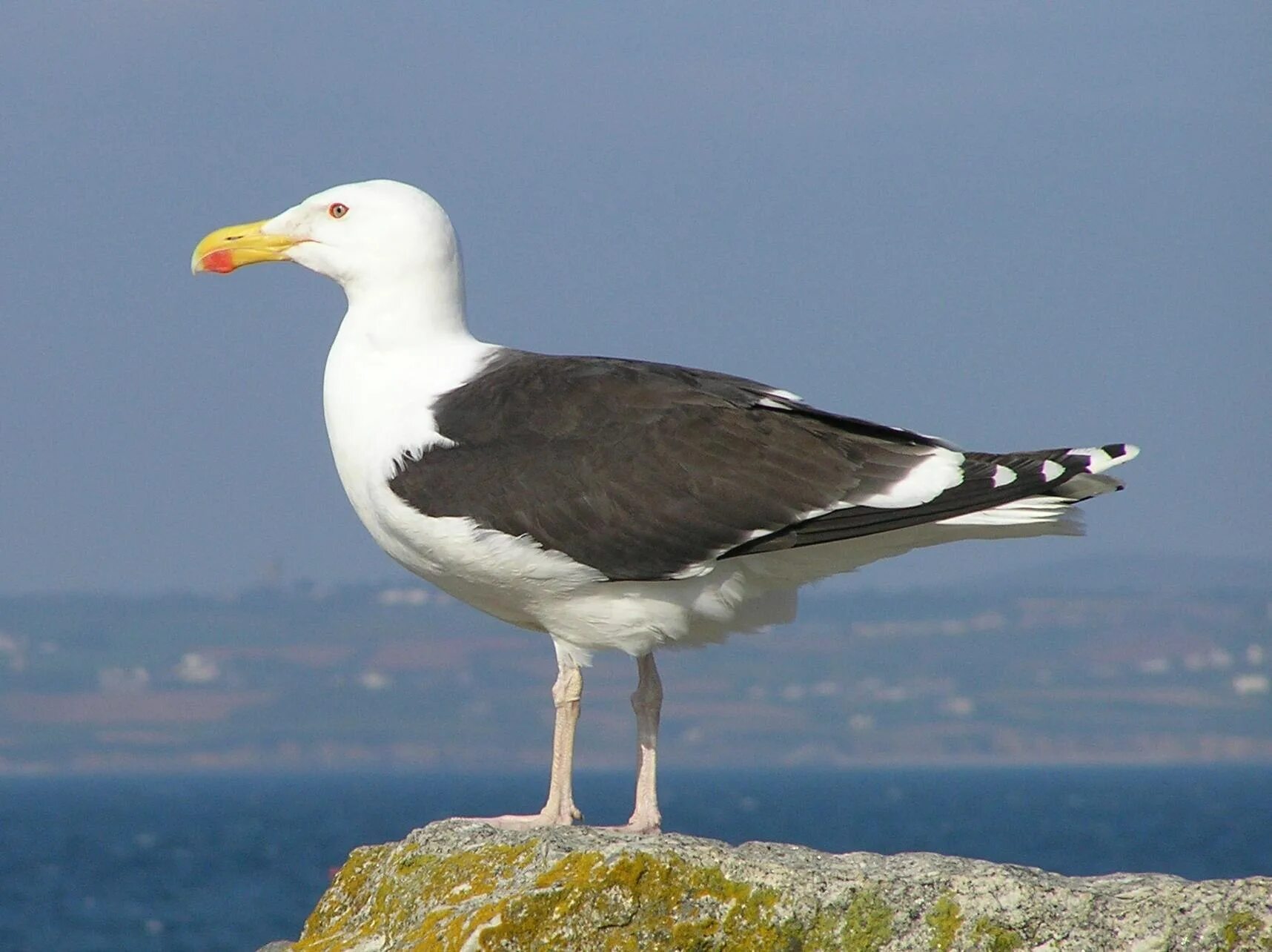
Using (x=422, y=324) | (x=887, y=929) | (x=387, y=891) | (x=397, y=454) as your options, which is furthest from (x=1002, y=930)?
(x=422, y=324)

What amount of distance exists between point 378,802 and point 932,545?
194 m

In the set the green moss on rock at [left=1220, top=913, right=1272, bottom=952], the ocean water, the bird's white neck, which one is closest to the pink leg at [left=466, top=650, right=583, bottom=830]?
the bird's white neck

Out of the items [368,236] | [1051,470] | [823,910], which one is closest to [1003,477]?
[1051,470]

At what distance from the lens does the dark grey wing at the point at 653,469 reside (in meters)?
8.46

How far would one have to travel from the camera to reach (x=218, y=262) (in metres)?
10.2

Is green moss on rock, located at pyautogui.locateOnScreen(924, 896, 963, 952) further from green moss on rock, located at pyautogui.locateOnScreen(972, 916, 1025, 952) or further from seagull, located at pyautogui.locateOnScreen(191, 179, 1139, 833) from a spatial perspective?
seagull, located at pyautogui.locateOnScreen(191, 179, 1139, 833)

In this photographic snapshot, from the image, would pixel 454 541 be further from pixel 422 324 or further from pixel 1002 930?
pixel 1002 930

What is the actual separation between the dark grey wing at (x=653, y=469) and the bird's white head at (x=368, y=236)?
0.93 m

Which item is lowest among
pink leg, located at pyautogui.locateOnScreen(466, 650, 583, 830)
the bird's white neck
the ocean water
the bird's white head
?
pink leg, located at pyautogui.locateOnScreen(466, 650, 583, 830)

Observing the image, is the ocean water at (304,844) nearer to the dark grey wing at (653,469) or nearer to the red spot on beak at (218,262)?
the red spot on beak at (218,262)

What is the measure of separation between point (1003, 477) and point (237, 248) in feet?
14.2

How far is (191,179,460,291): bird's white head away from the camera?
9586mm

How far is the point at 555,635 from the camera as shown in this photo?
28.9ft

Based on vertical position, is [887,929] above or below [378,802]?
below
